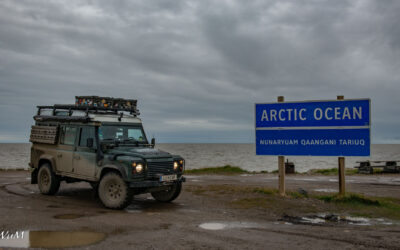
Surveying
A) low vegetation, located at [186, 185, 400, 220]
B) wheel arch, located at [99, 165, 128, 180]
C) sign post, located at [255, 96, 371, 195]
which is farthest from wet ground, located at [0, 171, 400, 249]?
sign post, located at [255, 96, 371, 195]

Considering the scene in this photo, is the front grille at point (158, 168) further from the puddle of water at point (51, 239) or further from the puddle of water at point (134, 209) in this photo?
the puddle of water at point (51, 239)

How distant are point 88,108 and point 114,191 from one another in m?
2.87

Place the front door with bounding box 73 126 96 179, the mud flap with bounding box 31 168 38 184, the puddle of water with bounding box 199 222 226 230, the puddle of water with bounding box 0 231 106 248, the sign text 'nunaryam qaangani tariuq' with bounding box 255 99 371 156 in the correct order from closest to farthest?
the puddle of water with bounding box 0 231 106 248, the puddle of water with bounding box 199 222 226 230, the front door with bounding box 73 126 96 179, the sign text 'nunaryam qaangani tariuq' with bounding box 255 99 371 156, the mud flap with bounding box 31 168 38 184

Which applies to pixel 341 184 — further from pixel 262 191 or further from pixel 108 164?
pixel 108 164

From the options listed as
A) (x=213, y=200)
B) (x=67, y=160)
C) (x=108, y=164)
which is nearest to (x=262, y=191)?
(x=213, y=200)

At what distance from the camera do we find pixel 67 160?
10602 millimetres

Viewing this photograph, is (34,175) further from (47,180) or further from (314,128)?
(314,128)

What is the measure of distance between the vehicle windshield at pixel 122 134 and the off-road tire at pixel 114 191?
1.25 m

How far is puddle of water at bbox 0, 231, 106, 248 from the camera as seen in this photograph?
571 centimetres

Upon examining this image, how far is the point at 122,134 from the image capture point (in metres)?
10.3

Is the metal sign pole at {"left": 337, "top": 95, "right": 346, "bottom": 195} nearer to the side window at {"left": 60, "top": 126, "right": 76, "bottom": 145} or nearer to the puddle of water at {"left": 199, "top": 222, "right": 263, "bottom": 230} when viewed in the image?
the puddle of water at {"left": 199, "top": 222, "right": 263, "bottom": 230}

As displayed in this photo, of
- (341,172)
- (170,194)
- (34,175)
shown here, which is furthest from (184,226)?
(34,175)

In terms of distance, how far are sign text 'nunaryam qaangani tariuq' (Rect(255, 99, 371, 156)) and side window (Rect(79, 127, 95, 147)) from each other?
577 centimetres

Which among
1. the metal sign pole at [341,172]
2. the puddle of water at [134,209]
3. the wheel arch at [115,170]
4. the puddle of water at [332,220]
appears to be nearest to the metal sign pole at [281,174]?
the metal sign pole at [341,172]
